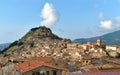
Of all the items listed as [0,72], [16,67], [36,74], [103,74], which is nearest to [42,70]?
[36,74]

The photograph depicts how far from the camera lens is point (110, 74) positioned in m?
39.9

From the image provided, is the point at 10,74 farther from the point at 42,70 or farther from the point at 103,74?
the point at 103,74

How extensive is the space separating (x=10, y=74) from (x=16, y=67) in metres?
1.63

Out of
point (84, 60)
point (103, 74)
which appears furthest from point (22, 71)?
point (84, 60)

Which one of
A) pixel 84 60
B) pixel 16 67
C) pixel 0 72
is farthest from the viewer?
pixel 84 60

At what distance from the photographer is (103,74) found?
40.4m

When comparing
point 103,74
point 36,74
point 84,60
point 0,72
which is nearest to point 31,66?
point 36,74

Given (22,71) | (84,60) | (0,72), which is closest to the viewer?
(22,71)

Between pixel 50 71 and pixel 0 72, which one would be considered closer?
pixel 50 71

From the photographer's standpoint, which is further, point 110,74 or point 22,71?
point 22,71

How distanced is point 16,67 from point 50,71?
6946 mm

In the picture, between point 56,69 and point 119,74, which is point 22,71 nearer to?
point 56,69

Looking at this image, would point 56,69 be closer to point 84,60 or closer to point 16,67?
point 16,67

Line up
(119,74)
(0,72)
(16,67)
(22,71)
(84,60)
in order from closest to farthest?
1. (119,74)
2. (22,71)
3. (16,67)
4. (0,72)
5. (84,60)
